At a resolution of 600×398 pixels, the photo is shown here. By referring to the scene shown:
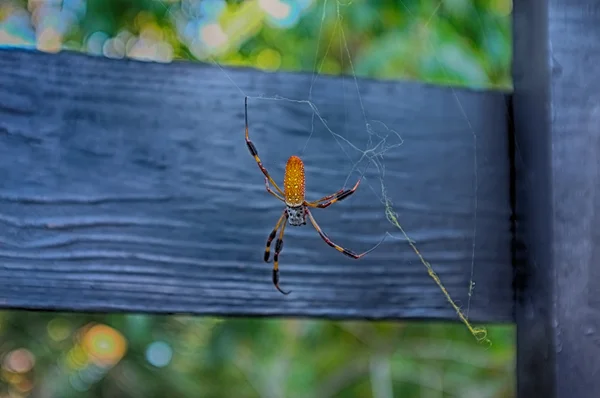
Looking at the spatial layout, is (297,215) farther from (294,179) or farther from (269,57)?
(269,57)

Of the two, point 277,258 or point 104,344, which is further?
point 104,344

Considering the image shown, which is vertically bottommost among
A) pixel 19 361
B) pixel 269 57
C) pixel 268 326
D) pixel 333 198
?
pixel 19 361

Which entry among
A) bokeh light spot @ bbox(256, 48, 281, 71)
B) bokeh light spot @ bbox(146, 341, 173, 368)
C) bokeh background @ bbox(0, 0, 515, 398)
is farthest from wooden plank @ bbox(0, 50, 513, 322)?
bokeh light spot @ bbox(146, 341, 173, 368)

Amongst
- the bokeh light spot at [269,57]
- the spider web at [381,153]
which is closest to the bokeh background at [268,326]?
the bokeh light spot at [269,57]

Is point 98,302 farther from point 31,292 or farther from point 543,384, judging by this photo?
point 543,384

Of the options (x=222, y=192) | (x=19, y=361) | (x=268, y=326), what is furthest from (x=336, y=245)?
(x=19, y=361)

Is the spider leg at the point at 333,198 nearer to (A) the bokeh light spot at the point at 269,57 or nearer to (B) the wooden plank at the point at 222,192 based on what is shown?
(B) the wooden plank at the point at 222,192

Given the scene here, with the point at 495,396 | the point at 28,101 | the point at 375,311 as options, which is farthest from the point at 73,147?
the point at 495,396
